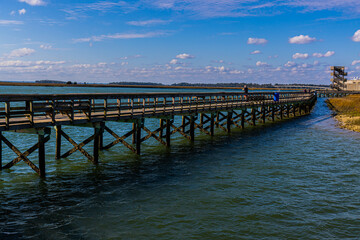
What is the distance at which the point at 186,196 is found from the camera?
13.3 m

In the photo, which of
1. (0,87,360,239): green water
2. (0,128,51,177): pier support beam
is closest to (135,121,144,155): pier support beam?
(0,87,360,239): green water

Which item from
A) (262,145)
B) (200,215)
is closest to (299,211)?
(200,215)

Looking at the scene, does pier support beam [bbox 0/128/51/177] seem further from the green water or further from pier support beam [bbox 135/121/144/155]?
pier support beam [bbox 135/121/144/155]

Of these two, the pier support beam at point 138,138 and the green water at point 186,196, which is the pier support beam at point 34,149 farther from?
the pier support beam at point 138,138

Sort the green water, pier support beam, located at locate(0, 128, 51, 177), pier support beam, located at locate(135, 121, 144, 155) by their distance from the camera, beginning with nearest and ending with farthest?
1. the green water
2. pier support beam, located at locate(0, 128, 51, 177)
3. pier support beam, located at locate(135, 121, 144, 155)

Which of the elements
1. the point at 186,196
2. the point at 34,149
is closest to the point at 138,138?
the point at 34,149

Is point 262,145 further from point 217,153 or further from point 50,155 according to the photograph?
point 50,155

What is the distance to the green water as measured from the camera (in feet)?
34.5

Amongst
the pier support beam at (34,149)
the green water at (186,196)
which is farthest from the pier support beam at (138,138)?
the pier support beam at (34,149)

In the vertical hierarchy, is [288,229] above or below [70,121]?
below

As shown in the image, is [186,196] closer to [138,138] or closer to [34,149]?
[34,149]

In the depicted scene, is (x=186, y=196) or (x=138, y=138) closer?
(x=186, y=196)

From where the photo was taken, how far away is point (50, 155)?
2031cm

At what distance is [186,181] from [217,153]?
23.3 ft
